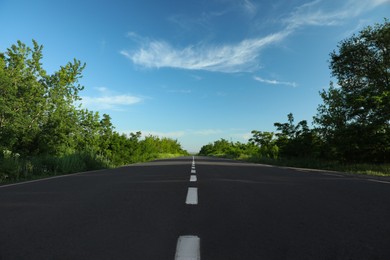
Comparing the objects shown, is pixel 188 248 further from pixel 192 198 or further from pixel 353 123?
pixel 353 123

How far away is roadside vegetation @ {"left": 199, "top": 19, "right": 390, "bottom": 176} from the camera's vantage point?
61.6 feet

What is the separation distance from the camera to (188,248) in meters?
2.96

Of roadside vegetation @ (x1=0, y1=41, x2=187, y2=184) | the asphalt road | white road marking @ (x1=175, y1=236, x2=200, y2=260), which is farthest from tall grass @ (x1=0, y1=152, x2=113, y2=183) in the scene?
white road marking @ (x1=175, y1=236, x2=200, y2=260)

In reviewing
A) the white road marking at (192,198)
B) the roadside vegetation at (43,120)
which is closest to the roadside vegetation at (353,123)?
the white road marking at (192,198)

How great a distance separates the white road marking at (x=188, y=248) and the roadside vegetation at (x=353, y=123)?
44.2 feet

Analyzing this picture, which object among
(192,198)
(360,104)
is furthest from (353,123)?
(192,198)

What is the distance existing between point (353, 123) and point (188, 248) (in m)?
20.4

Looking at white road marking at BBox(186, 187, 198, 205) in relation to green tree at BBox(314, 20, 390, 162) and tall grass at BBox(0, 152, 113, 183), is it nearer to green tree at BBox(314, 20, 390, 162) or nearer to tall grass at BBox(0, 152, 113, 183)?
tall grass at BBox(0, 152, 113, 183)

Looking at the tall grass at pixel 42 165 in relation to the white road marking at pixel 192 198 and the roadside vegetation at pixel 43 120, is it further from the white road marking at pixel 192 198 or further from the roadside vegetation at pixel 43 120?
the white road marking at pixel 192 198

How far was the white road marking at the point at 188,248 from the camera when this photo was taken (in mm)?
2738

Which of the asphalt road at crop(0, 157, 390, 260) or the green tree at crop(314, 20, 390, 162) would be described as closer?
the asphalt road at crop(0, 157, 390, 260)

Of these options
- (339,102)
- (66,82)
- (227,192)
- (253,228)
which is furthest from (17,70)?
(339,102)

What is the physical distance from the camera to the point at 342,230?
3.68 meters

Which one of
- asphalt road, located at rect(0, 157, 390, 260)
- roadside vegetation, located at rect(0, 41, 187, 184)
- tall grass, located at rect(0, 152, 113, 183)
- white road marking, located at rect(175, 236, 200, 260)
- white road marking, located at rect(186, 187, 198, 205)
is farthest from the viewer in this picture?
roadside vegetation, located at rect(0, 41, 187, 184)
